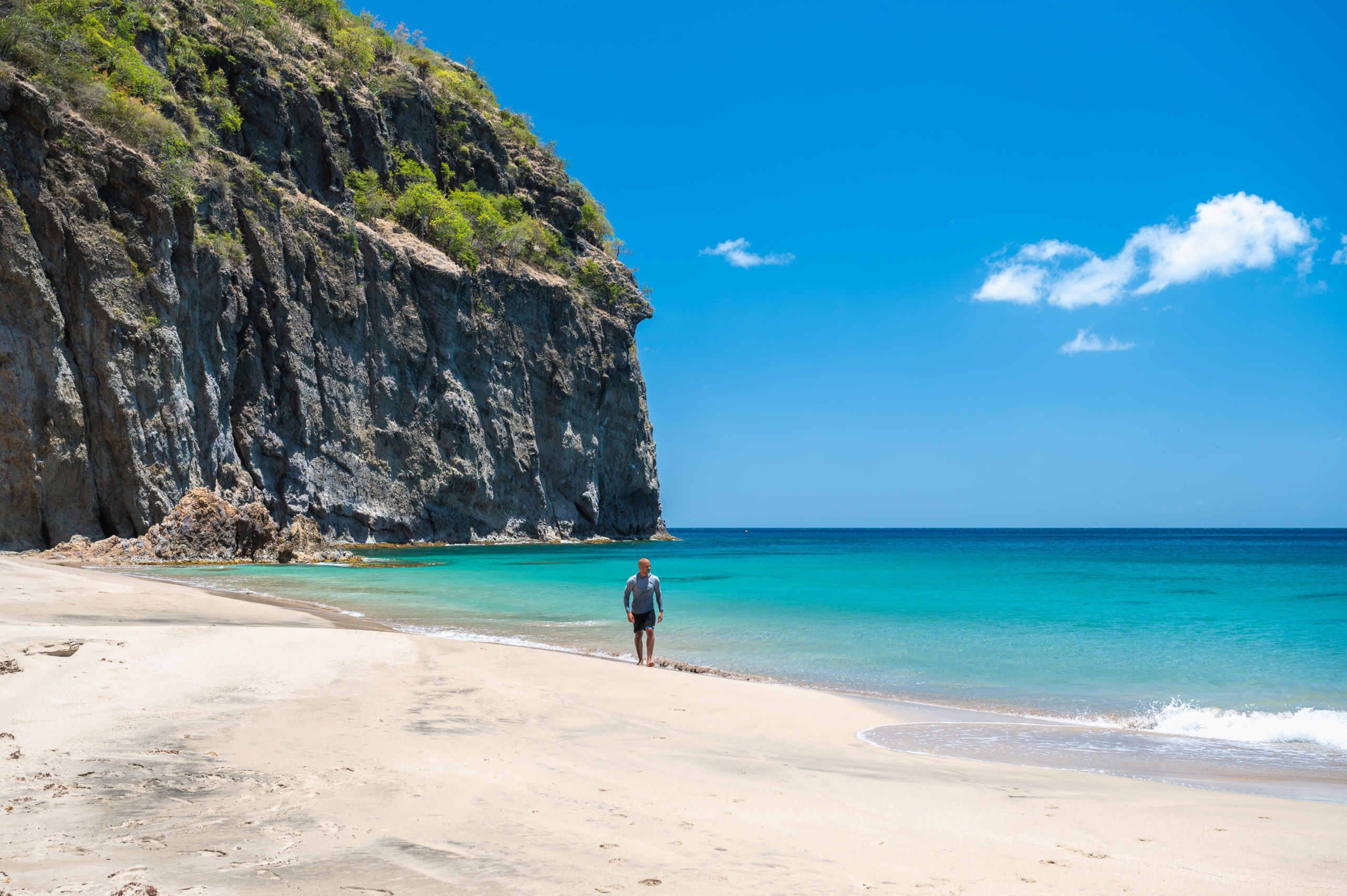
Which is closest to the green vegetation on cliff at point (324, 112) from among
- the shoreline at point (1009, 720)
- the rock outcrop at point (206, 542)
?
the rock outcrop at point (206, 542)

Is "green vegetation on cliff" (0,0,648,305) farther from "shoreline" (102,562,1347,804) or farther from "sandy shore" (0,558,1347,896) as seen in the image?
"sandy shore" (0,558,1347,896)

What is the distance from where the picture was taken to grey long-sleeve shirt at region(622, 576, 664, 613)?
37.3ft

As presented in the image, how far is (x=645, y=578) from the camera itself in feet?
38.1

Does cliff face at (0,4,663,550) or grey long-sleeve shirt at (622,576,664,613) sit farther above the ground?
cliff face at (0,4,663,550)

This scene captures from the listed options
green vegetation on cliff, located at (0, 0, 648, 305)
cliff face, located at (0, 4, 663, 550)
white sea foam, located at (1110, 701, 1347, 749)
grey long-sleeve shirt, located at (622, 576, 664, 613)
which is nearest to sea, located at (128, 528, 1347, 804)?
white sea foam, located at (1110, 701, 1347, 749)

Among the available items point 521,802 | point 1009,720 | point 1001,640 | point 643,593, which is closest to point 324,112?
point 643,593

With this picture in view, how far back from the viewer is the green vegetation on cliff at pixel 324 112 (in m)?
28.8

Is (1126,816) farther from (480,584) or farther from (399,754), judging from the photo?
(480,584)

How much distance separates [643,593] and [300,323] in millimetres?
34409

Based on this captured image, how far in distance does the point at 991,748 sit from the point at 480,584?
19249 mm

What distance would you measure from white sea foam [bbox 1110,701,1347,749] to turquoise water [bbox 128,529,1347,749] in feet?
0.08

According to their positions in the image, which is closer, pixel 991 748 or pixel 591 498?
pixel 991 748

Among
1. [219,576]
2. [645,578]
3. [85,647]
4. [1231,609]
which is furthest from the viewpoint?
[219,576]

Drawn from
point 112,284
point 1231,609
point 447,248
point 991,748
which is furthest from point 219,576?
point 447,248
